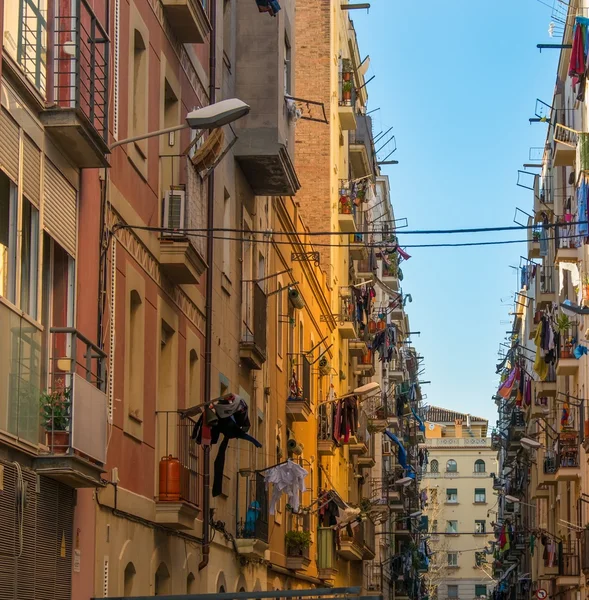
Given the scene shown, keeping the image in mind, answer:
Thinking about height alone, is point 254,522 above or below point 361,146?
below

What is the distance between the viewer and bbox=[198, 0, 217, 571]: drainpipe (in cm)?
2398

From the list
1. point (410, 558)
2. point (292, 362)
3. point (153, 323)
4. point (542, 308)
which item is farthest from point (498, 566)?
point (153, 323)

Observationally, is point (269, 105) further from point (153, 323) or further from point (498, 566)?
point (498, 566)

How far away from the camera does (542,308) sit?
6253cm

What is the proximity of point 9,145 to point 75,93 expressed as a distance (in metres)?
1.46

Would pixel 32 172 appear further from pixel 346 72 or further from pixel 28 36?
pixel 346 72

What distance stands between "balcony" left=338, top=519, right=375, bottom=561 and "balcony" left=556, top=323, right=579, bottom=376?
340 inches

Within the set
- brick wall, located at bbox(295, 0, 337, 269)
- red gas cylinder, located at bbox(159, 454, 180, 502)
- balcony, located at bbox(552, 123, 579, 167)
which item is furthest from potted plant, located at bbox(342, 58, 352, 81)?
red gas cylinder, located at bbox(159, 454, 180, 502)

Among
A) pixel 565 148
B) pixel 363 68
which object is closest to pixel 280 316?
pixel 565 148

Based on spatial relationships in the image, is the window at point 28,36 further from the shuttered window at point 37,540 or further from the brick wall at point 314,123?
the brick wall at point 314,123

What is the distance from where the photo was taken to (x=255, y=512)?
2858 centimetres

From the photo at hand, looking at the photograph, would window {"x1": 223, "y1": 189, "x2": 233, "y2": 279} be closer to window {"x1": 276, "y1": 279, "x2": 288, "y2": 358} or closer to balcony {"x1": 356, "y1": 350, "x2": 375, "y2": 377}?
window {"x1": 276, "y1": 279, "x2": 288, "y2": 358}

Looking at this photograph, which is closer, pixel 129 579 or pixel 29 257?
pixel 29 257

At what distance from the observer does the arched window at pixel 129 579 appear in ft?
61.7
